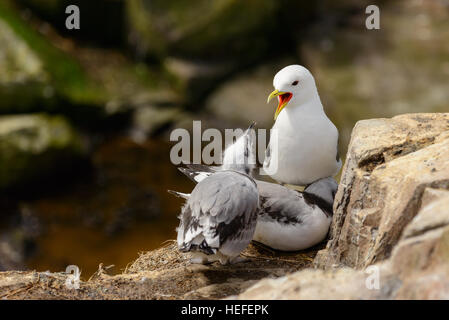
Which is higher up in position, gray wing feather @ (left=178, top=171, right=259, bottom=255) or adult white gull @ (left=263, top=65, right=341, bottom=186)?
adult white gull @ (left=263, top=65, right=341, bottom=186)

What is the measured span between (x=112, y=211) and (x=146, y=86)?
228 centimetres

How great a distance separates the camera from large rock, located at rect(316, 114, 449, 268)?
2256 mm

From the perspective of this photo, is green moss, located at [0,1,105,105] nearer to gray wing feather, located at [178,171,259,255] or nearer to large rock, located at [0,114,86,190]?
large rock, located at [0,114,86,190]

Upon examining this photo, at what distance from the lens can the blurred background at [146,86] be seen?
6.75 metres

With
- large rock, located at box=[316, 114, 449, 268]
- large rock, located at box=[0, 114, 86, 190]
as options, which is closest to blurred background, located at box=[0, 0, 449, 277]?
large rock, located at box=[0, 114, 86, 190]

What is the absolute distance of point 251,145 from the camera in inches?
124

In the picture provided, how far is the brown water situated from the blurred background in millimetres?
19

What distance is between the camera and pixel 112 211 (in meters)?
6.75

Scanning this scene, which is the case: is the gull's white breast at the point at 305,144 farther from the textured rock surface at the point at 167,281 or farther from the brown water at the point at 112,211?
the brown water at the point at 112,211

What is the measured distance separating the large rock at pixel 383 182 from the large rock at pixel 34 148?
4843mm
